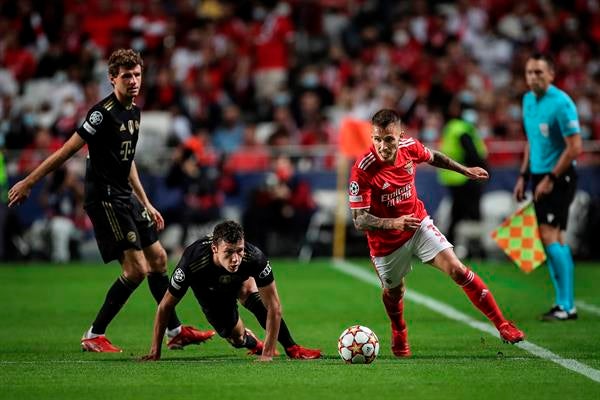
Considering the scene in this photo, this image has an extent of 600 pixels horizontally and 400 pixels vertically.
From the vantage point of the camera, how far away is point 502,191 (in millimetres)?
18906

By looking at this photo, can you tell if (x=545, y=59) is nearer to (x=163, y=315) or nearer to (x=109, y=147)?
(x=109, y=147)

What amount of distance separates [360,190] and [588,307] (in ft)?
15.6

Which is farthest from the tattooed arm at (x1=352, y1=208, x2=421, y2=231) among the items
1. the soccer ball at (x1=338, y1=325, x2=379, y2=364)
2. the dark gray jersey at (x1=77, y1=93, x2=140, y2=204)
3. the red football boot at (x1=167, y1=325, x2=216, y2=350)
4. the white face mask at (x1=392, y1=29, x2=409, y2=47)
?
the white face mask at (x1=392, y1=29, x2=409, y2=47)

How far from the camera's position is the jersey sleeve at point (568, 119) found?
36.1 ft

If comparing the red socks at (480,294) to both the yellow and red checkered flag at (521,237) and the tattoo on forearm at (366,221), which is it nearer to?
the tattoo on forearm at (366,221)

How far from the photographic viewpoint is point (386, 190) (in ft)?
28.9

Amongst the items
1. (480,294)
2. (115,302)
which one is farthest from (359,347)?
(115,302)

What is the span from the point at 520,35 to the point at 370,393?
16.8m

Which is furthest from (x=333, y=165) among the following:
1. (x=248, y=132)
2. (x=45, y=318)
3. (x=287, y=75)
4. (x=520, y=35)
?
(x=45, y=318)

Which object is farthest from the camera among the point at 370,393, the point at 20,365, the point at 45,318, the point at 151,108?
the point at 151,108

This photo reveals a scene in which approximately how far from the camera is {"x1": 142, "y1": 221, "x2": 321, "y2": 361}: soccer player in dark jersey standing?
837cm

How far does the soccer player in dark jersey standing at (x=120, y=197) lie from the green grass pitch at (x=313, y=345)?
12.4 inches

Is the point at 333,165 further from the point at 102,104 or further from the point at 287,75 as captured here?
the point at 102,104

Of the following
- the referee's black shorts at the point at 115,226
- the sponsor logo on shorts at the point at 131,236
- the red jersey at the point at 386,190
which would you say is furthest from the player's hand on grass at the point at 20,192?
the red jersey at the point at 386,190
